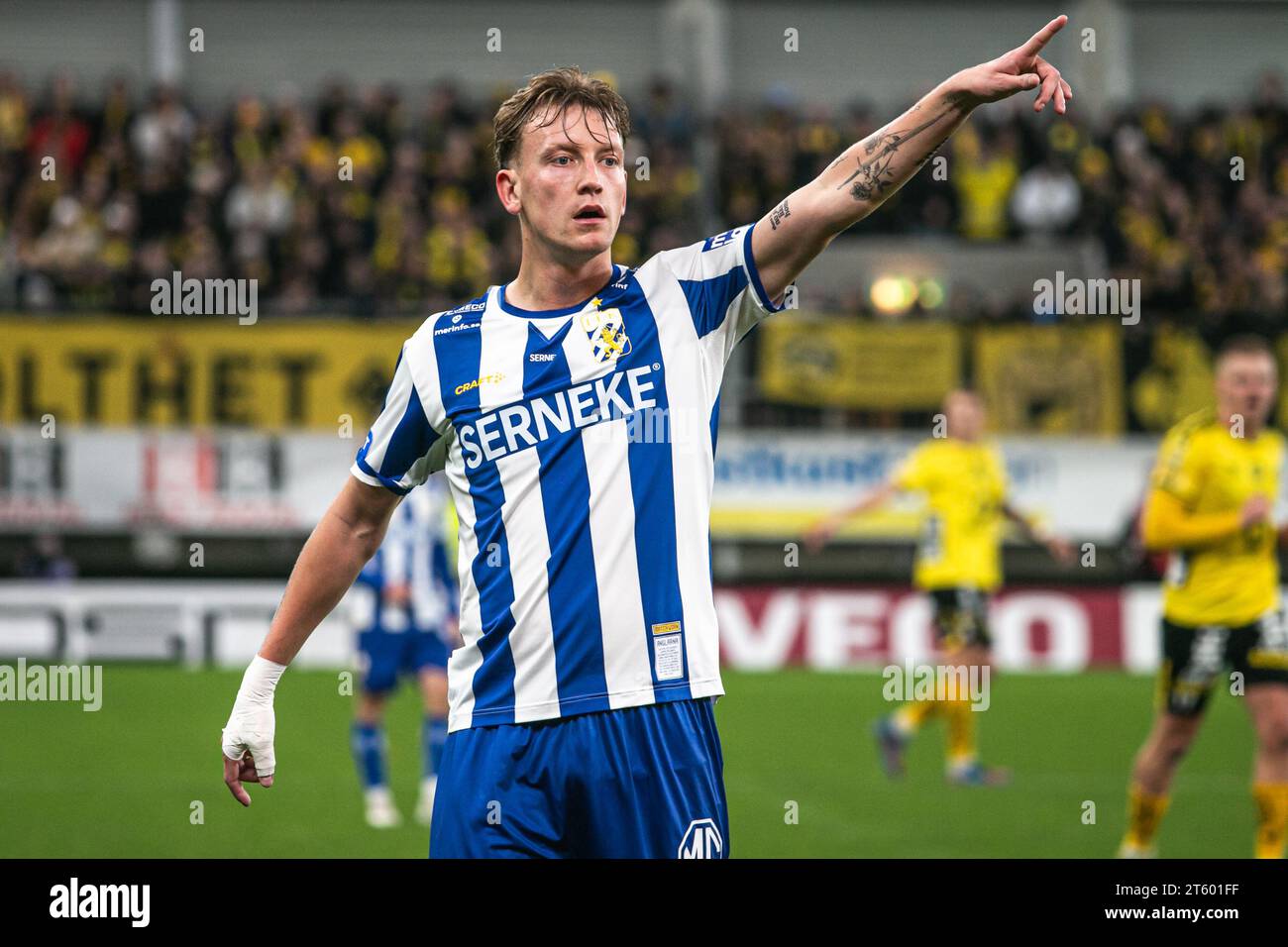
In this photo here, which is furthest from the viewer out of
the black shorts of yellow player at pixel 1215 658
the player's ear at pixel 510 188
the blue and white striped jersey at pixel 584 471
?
the black shorts of yellow player at pixel 1215 658

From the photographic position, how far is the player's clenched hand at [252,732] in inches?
169

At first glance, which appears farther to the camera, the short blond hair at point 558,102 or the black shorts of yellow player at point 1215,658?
the black shorts of yellow player at point 1215,658

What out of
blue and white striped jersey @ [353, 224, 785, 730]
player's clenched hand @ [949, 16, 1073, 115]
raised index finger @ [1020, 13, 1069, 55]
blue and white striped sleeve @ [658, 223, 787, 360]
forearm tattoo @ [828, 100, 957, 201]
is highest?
raised index finger @ [1020, 13, 1069, 55]

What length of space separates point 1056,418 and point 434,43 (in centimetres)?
1321

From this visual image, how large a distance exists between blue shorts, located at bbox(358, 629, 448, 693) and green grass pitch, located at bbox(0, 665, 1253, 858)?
0.77 m

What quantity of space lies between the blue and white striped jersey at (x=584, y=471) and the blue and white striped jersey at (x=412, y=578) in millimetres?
6033

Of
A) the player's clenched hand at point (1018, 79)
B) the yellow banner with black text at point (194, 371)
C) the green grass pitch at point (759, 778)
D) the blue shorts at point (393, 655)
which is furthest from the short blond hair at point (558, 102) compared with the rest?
the yellow banner with black text at point (194, 371)

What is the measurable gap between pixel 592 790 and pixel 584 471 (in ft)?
2.43

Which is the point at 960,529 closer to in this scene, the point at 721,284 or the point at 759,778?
the point at 759,778

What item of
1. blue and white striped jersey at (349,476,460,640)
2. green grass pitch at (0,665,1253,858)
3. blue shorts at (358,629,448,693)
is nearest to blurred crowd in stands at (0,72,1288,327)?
green grass pitch at (0,665,1253,858)

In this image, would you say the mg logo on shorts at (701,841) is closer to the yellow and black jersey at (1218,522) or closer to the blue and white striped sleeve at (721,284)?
the blue and white striped sleeve at (721,284)

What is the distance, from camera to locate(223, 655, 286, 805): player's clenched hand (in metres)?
4.30

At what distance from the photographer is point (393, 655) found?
33.3ft

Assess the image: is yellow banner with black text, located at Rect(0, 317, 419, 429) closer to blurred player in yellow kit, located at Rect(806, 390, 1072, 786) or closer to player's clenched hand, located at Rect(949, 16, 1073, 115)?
blurred player in yellow kit, located at Rect(806, 390, 1072, 786)
